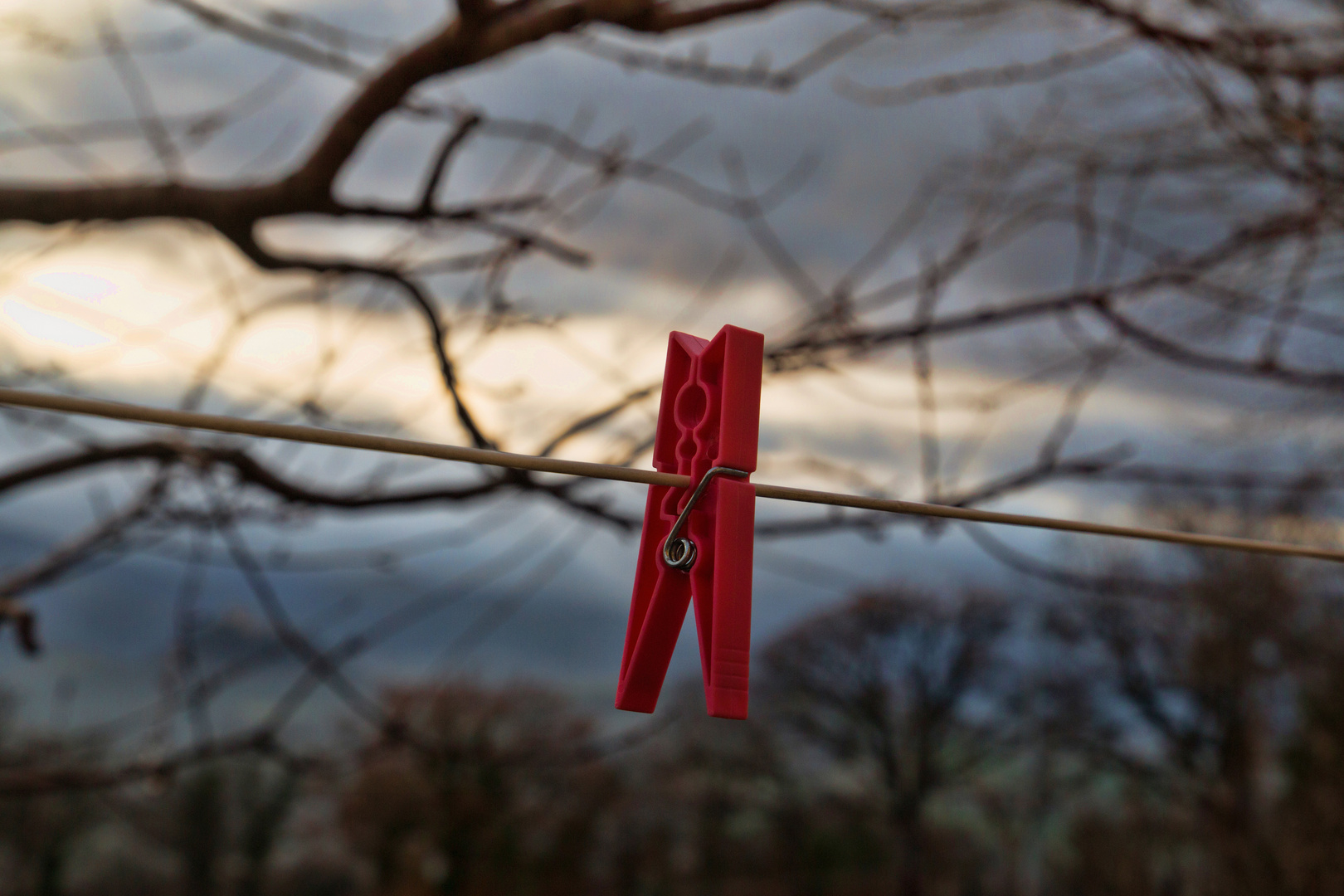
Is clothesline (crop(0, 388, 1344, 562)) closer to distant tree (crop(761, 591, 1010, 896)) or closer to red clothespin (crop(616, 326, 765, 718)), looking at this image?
red clothespin (crop(616, 326, 765, 718))

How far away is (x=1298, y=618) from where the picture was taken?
23.3 feet

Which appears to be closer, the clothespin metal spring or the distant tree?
the clothespin metal spring

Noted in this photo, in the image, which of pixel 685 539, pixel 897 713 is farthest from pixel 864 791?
pixel 685 539

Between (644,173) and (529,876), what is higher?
(644,173)

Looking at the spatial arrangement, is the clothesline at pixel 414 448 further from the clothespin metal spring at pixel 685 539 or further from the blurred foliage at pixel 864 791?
the blurred foliage at pixel 864 791

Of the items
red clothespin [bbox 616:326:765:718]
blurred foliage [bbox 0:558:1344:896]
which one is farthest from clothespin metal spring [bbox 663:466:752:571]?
blurred foliage [bbox 0:558:1344:896]

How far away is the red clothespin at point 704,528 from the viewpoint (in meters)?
0.54

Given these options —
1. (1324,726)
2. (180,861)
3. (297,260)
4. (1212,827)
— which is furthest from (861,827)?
(297,260)

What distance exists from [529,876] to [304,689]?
8.03 meters

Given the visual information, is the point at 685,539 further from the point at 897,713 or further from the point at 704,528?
the point at 897,713

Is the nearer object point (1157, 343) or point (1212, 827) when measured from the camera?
point (1157, 343)

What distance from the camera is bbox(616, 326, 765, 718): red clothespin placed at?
537mm

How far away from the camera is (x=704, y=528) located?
22.4 inches

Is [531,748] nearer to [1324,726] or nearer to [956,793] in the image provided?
[1324,726]
